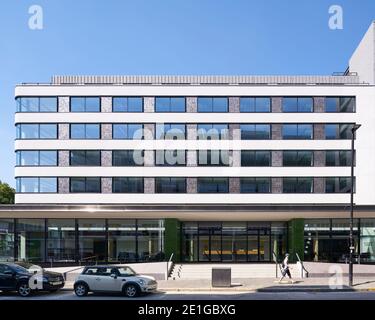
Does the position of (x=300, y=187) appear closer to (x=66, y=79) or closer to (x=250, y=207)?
(x=250, y=207)

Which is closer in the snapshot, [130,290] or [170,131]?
[130,290]

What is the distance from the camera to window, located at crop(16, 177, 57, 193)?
1594 inches

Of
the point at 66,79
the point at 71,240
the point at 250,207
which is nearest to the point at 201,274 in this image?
the point at 250,207

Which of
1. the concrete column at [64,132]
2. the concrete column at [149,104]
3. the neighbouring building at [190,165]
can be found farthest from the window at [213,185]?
the concrete column at [64,132]

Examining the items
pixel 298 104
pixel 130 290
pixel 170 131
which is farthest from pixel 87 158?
pixel 130 290

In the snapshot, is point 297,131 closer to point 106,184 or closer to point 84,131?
point 106,184

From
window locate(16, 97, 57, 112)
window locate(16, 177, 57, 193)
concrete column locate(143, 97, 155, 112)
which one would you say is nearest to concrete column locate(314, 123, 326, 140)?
concrete column locate(143, 97, 155, 112)

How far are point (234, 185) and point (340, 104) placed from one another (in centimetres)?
1218

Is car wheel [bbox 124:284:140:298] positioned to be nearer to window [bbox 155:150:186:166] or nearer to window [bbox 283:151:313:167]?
window [bbox 155:150:186:166]

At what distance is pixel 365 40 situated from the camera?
41.7 meters

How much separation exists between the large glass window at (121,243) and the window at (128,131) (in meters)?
7.91

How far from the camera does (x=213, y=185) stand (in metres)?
40.3

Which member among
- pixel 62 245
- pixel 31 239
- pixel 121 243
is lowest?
pixel 62 245
